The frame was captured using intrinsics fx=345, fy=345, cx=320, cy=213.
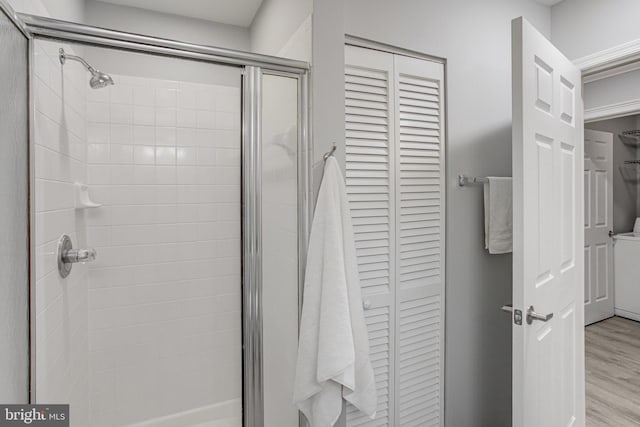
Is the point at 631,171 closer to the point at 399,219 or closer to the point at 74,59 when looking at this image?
the point at 399,219

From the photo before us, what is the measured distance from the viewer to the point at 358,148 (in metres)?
1.41

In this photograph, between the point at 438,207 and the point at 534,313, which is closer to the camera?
the point at 534,313

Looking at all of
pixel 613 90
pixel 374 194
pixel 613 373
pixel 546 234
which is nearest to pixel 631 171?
pixel 613 90

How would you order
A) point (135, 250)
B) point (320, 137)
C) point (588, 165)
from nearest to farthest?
point (320, 137), point (135, 250), point (588, 165)

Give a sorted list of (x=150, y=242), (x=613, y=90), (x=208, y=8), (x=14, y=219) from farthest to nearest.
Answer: (x=613, y=90) → (x=208, y=8) → (x=150, y=242) → (x=14, y=219)

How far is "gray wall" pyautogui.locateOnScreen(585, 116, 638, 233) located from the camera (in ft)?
13.1

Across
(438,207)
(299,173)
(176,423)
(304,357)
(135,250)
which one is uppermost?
(299,173)

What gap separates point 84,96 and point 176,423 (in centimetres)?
149

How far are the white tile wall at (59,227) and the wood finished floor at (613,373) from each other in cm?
271

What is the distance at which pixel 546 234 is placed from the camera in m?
1.39

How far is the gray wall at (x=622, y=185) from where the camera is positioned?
3992 mm

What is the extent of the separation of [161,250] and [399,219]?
3.62 ft

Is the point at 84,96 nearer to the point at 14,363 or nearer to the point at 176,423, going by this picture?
the point at 14,363

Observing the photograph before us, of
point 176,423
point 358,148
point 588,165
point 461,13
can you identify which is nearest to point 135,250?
point 176,423
